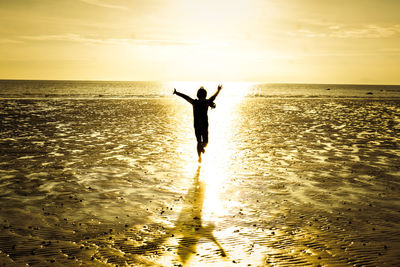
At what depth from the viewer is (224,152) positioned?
13617 millimetres

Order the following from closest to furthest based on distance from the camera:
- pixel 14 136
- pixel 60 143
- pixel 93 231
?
pixel 93 231 < pixel 60 143 < pixel 14 136

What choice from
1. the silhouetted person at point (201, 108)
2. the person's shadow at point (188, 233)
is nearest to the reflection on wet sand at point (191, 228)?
the person's shadow at point (188, 233)

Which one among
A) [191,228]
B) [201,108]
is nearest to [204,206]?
[191,228]

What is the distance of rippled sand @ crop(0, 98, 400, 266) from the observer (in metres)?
5.18

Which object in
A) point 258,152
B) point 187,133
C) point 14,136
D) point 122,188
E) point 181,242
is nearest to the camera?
point 181,242

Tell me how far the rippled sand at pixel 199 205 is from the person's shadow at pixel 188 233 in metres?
0.02

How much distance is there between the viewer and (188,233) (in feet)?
19.3

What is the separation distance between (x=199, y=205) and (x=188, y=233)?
1492 mm

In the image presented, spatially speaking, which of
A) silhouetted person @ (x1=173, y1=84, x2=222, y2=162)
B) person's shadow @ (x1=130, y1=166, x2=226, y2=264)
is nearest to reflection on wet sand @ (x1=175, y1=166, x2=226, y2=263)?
person's shadow @ (x1=130, y1=166, x2=226, y2=264)

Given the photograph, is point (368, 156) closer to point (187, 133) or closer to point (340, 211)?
point (340, 211)

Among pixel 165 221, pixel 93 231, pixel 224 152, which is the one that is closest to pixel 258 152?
pixel 224 152

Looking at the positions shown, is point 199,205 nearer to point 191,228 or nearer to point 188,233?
point 191,228

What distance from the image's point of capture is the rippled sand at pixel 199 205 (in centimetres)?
518

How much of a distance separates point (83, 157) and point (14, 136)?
7.27 m
